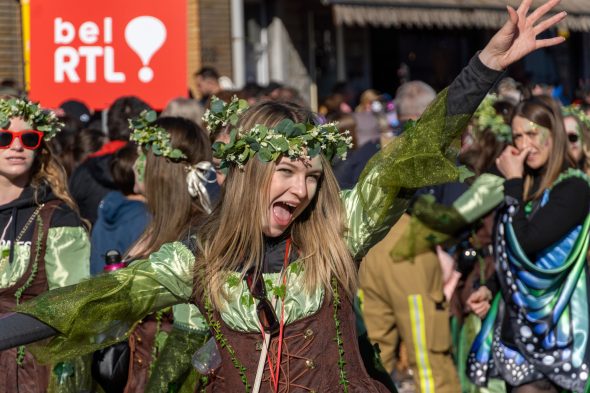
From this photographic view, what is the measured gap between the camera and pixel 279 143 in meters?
3.63

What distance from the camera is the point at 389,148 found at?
12.0 ft

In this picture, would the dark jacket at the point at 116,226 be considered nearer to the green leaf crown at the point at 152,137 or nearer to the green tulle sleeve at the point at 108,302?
the green leaf crown at the point at 152,137

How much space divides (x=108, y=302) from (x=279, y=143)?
0.72m

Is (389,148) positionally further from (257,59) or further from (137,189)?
(257,59)

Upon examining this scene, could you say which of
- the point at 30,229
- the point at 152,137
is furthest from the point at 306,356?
the point at 152,137

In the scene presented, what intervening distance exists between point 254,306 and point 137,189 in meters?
2.34

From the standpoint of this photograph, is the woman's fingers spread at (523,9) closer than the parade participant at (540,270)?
Yes

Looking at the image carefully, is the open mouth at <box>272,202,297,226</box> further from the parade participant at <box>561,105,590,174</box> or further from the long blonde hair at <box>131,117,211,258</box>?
the parade participant at <box>561,105,590,174</box>

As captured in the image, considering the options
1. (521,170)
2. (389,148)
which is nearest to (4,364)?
(389,148)

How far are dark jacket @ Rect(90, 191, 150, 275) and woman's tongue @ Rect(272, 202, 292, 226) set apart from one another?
7.60ft

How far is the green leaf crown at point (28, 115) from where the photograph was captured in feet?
17.7

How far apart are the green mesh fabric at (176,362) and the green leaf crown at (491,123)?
261cm

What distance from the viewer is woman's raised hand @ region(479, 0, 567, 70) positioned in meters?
3.38

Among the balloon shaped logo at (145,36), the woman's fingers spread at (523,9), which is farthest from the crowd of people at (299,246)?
the balloon shaped logo at (145,36)
